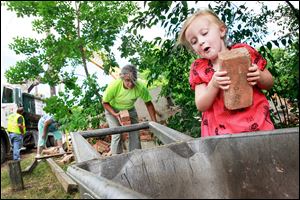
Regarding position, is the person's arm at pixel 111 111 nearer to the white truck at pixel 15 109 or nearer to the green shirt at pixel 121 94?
the green shirt at pixel 121 94

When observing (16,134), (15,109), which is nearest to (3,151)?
(16,134)

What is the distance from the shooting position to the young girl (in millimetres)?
1819

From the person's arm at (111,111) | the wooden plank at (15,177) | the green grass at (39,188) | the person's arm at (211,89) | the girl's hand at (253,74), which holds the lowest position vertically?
the green grass at (39,188)

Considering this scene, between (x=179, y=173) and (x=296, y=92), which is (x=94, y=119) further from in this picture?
(x=179, y=173)

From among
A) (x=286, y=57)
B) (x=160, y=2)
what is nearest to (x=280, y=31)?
(x=286, y=57)

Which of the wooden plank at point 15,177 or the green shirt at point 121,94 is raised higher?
the green shirt at point 121,94

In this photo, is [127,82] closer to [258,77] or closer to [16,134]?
[258,77]

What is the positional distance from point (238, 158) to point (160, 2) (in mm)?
1684

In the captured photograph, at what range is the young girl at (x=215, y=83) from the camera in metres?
1.82

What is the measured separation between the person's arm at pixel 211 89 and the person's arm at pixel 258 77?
12 cm

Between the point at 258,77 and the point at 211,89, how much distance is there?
220mm

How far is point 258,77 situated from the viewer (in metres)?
1.75

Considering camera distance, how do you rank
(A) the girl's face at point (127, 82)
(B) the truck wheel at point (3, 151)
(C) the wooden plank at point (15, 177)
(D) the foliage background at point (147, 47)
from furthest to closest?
1. (B) the truck wheel at point (3, 151)
2. (C) the wooden plank at point (15, 177)
3. (A) the girl's face at point (127, 82)
4. (D) the foliage background at point (147, 47)

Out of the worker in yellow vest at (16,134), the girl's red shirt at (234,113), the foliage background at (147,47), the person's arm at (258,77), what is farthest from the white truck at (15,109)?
the person's arm at (258,77)
